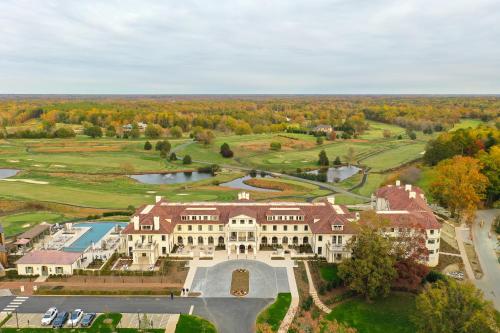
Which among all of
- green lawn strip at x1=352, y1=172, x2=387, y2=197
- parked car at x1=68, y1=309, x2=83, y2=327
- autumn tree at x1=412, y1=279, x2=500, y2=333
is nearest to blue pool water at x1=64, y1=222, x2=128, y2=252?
parked car at x1=68, y1=309, x2=83, y2=327

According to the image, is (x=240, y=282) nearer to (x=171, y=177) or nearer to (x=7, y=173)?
(x=171, y=177)

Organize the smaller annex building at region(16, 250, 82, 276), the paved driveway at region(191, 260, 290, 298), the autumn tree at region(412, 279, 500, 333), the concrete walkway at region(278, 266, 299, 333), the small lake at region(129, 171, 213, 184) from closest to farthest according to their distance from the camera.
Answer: the autumn tree at region(412, 279, 500, 333) < the concrete walkway at region(278, 266, 299, 333) < the paved driveway at region(191, 260, 290, 298) < the smaller annex building at region(16, 250, 82, 276) < the small lake at region(129, 171, 213, 184)

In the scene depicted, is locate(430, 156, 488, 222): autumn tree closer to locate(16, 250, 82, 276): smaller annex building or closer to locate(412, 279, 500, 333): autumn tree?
locate(412, 279, 500, 333): autumn tree

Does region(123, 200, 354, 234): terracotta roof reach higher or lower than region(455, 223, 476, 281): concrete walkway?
higher

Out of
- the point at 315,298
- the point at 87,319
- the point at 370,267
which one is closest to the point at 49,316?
the point at 87,319

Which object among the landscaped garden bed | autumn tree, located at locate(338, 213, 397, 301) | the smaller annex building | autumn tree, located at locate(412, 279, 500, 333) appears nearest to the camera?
autumn tree, located at locate(412, 279, 500, 333)

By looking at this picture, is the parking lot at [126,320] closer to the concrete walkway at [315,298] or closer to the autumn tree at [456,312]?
the concrete walkway at [315,298]

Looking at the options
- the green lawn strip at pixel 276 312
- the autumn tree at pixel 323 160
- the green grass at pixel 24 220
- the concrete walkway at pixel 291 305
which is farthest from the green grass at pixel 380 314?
the autumn tree at pixel 323 160
